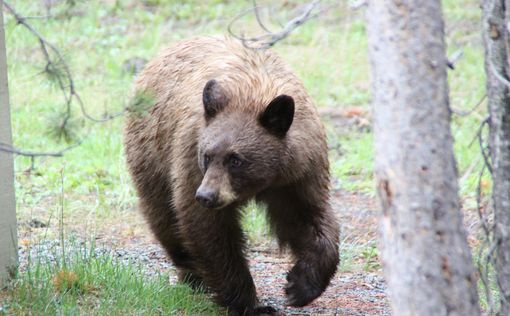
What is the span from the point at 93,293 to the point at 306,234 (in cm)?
143

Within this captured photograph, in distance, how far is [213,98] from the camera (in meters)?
5.74

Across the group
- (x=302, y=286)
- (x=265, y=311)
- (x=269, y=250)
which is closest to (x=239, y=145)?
(x=302, y=286)

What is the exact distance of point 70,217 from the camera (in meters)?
8.44

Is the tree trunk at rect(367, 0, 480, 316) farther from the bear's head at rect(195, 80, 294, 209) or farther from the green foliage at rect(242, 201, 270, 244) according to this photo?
the green foliage at rect(242, 201, 270, 244)

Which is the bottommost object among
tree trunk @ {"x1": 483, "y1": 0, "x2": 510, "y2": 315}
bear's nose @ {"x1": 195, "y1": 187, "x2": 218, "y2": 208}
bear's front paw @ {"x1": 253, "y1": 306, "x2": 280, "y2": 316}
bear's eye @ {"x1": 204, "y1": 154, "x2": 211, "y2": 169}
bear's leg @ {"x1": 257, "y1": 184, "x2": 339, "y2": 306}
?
bear's front paw @ {"x1": 253, "y1": 306, "x2": 280, "y2": 316}

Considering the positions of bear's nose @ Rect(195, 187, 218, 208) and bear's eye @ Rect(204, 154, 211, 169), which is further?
bear's eye @ Rect(204, 154, 211, 169)

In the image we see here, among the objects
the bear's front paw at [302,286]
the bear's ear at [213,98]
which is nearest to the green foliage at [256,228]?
the bear's front paw at [302,286]

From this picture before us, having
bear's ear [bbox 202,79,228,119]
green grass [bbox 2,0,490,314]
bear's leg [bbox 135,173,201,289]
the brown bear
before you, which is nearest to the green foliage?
green grass [bbox 2,0,490,314]

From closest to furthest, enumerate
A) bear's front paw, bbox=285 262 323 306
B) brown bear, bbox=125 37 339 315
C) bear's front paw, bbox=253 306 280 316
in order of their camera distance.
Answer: brown bear, bbox=125 37 339 315
bear's front paw, bbox=285 262 323 306
bear's front paw, bbox=253 306 280 316

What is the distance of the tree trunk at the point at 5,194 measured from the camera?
5730 millimetres

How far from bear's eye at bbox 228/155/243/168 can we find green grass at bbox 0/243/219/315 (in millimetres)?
935

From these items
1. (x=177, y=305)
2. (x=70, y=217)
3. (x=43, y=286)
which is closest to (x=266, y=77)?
(x=177, y=305)

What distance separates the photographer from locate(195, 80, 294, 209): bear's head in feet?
18.2

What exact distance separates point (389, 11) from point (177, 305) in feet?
8.95
